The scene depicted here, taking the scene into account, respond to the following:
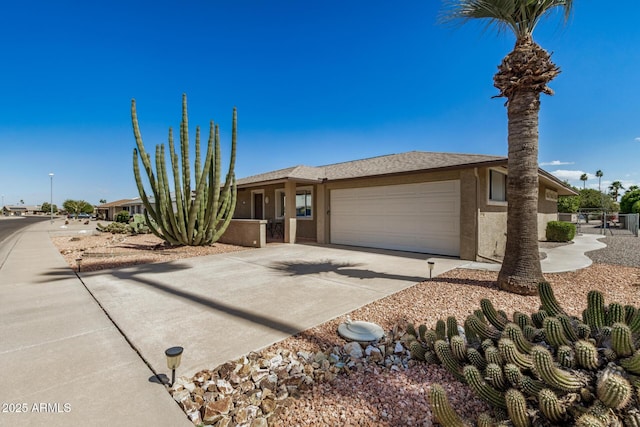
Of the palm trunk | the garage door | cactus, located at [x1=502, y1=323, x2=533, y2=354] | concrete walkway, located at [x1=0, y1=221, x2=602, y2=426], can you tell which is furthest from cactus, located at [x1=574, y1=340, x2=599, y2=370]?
the garage door

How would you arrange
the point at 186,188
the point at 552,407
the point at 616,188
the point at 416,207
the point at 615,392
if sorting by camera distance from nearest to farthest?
the point at 615,392 → the point at 552,407 → the point at 416,207 → the point at 186,188 → the point at 616,188

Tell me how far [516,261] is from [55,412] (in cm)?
691

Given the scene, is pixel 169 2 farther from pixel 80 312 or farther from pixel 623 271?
pixel 623 271

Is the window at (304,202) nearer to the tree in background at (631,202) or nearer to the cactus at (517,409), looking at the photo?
the cactus at (517,409)

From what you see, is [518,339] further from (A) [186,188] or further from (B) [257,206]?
(B) [257,206]

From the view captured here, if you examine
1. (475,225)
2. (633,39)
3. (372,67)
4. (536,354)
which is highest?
(372,67)

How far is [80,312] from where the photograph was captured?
15.3 ft

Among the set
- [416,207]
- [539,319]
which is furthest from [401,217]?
[539,319]

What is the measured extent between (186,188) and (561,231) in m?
17.5

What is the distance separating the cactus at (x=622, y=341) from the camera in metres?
2.08

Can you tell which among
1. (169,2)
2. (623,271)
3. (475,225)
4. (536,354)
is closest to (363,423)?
(536,354)

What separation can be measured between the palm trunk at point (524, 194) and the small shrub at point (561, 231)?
11335 mm

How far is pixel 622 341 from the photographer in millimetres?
2088

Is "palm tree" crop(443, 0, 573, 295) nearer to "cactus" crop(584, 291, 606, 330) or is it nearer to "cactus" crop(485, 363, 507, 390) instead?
"cactus" crop(584, 291, 606, 330)
